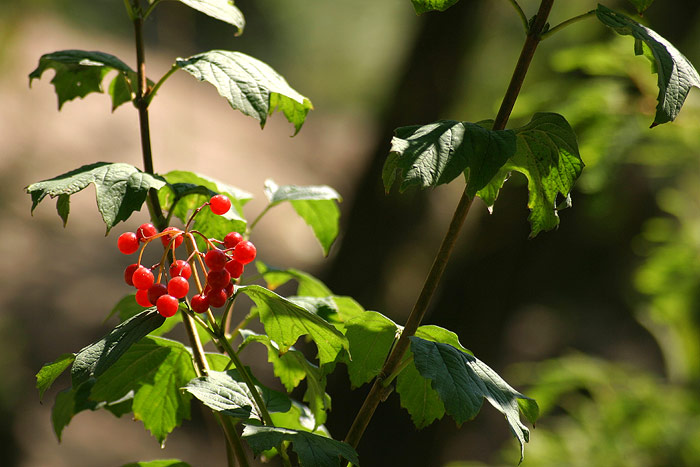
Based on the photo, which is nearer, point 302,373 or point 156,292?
point 156,292

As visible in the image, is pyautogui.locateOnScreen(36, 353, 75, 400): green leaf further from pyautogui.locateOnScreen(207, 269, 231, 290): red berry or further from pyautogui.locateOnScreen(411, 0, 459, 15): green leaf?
pyautogui.locateOnScreen(411, 0, 459, 15): green leaf

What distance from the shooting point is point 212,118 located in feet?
30.4

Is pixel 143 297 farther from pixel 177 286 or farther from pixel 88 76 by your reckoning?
pixel 88 76

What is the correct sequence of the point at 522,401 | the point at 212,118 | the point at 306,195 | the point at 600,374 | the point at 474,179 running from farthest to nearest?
the point at 212,118
the point at 600,374
the point at 306,195
the point at 522,401
the point at 474,179

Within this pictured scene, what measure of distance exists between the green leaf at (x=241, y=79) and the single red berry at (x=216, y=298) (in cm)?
Answer: 19

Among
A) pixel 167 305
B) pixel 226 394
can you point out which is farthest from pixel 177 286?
pixel 226 394

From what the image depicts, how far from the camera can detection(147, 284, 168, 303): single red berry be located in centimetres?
69

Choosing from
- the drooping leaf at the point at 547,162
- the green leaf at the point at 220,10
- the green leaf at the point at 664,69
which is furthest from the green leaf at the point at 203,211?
the green leaf at the point at 664,69

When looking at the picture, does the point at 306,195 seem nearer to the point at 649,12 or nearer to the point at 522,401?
the point at 522,401

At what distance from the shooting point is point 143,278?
0.72 metres

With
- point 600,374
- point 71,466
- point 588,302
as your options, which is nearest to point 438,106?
point 600,374

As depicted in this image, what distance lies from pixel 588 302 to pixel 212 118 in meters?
5.64

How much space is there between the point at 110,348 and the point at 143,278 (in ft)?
0.34

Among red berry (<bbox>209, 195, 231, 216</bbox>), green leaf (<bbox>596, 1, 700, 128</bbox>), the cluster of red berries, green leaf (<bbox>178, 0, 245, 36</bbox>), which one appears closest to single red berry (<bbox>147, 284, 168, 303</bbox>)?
the cluster of red berries
